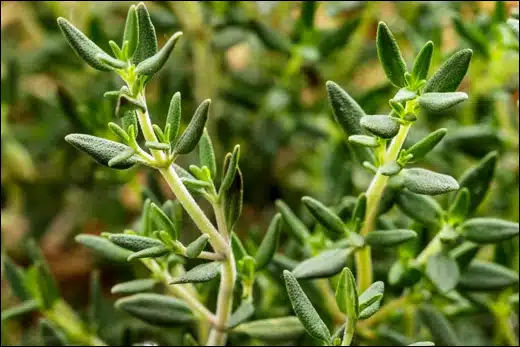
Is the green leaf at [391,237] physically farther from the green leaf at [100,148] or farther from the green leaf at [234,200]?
the green leaf at [100,148]

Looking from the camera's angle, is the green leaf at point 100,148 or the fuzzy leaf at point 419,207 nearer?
the green leaf at point 100,148

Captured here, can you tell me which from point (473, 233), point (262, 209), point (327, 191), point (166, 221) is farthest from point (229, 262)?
point (262, 209)

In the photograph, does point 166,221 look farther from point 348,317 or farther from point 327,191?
point 327,191

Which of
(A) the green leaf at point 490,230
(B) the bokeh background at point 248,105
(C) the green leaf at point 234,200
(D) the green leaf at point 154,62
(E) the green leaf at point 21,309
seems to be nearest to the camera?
(D) the green leaf at point 154,62

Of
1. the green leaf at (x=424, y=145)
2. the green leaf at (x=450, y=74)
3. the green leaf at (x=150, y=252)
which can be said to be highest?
the green leaf at (x=450, y=74)

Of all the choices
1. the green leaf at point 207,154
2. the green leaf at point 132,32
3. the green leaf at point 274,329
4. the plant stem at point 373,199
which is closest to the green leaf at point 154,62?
the green leaf at point 132,32

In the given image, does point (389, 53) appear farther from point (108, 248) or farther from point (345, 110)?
point (108, 248)

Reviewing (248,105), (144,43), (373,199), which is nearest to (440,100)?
(373,199)
